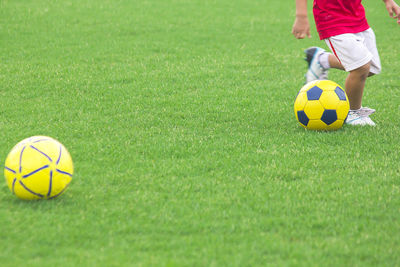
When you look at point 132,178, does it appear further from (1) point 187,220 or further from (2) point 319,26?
(2) point 319,26

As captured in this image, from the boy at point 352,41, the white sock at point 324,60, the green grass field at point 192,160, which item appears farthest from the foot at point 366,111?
the white sock at point 324,60

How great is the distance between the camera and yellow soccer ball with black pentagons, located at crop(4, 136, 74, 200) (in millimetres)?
4160

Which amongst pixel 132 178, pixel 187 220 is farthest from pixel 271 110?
pixel 187 220

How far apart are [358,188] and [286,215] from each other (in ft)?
2.88

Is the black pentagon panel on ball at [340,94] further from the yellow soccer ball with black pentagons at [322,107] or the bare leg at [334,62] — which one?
the bare leg at [334,62]

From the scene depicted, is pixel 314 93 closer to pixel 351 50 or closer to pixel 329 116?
pixel 329 116

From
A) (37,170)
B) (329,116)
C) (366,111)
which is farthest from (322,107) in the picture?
(37,170)

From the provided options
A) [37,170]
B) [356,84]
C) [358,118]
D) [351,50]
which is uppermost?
[351,50]

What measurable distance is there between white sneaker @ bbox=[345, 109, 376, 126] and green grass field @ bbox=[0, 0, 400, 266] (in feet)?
0.52

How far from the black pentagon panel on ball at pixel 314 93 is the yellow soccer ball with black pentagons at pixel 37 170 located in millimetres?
3061

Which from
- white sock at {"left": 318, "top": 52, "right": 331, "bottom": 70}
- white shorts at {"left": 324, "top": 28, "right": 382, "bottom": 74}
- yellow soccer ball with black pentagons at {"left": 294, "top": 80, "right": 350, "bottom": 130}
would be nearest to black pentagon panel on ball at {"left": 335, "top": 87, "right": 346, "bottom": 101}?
yellow soccer ball with black pentagons at {"left": 294, "top": 80, "right": 350, "bottom": 130}

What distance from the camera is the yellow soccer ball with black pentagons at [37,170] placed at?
4.16 meters

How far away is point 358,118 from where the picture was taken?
21.3 feet

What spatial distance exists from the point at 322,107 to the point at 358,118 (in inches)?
30.2
